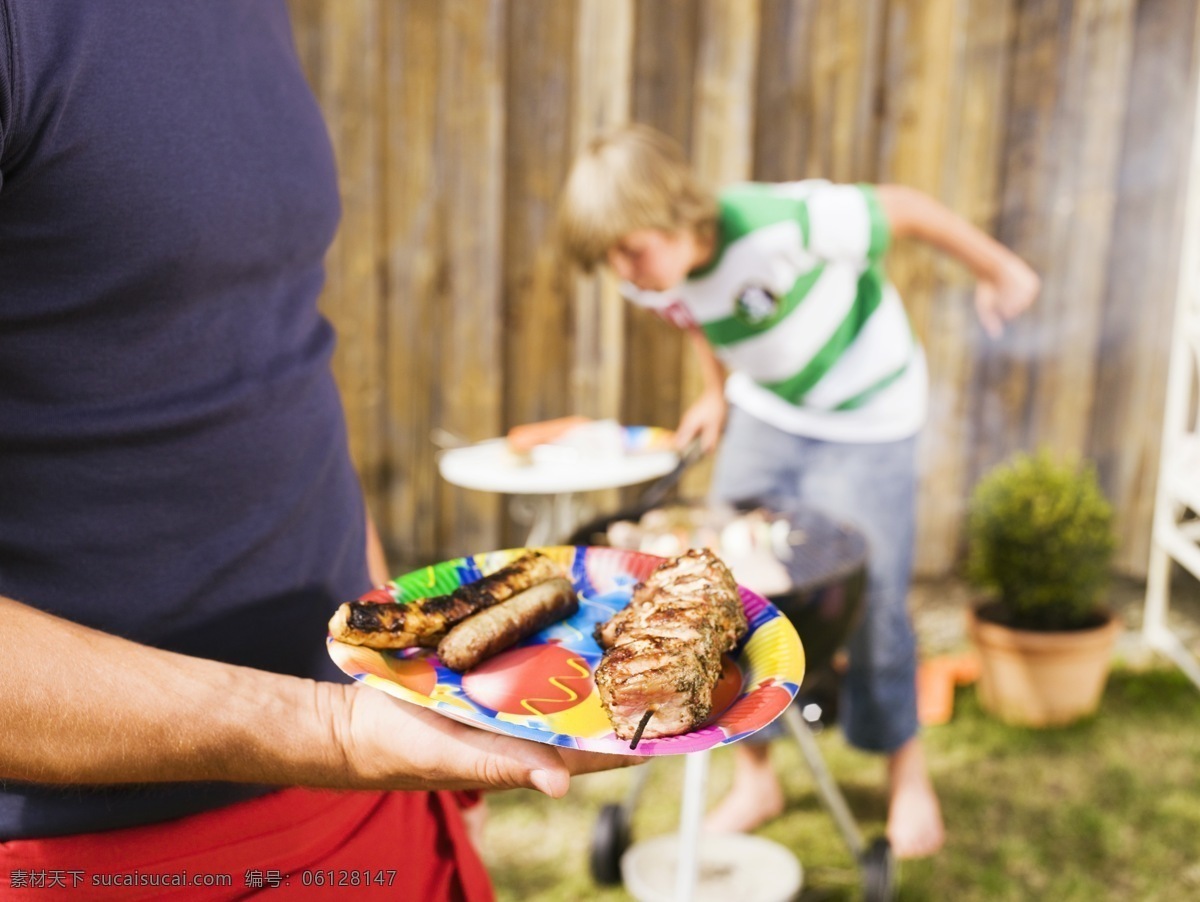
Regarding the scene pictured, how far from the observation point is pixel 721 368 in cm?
385

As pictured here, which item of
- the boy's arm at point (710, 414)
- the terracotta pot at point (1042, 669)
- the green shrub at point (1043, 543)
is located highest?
the boy's arm at point (710, 414)

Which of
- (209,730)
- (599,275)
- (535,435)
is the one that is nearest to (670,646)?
(209,730)

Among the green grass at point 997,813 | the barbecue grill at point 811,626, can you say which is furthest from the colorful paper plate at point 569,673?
the green grass at point 997,813

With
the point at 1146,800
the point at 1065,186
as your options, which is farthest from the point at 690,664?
the point at 1065,186

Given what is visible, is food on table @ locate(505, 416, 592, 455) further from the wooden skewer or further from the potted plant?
the wooden skewer

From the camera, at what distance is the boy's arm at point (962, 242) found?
10.9 ft

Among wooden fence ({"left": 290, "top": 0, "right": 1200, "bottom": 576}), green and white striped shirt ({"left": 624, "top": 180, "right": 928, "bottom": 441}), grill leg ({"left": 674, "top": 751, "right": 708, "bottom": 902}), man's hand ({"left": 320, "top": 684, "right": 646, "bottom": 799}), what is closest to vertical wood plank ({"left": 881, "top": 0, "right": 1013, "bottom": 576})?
wooden fence ({"left": 290, "top": 0, "right": 1200, "bottom": 576})

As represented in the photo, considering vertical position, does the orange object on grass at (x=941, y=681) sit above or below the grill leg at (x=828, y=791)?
below

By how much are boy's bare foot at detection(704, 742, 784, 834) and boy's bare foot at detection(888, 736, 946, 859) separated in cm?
39

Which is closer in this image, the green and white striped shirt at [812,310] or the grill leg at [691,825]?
the grill leg at [691,825]

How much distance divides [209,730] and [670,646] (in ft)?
1.55

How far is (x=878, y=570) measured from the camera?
3342 mm

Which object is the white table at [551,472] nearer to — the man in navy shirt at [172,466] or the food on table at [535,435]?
the food on table at [535,435]

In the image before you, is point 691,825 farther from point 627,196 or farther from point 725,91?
point 725,91
